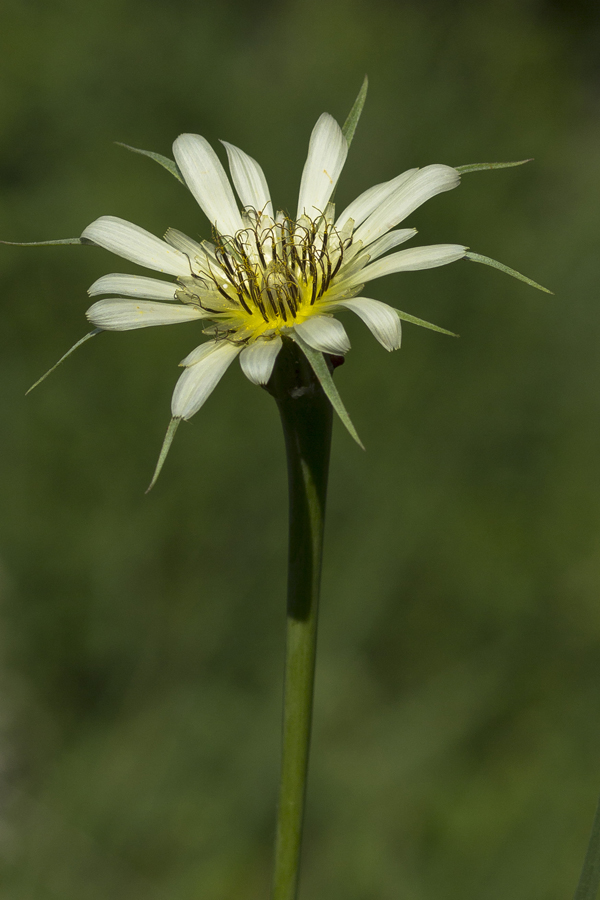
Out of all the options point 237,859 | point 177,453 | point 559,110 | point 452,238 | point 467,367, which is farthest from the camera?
point 559,110

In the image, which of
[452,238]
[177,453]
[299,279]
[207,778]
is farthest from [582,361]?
[299,279]

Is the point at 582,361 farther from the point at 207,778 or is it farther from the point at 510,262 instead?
the point at 207,778

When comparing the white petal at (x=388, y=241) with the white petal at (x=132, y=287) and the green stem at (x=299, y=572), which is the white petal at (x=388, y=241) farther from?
the white petal at (x=132, y=287)

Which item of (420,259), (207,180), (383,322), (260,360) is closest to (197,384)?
(260,360)

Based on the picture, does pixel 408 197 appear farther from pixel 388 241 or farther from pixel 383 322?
pixel 383 322

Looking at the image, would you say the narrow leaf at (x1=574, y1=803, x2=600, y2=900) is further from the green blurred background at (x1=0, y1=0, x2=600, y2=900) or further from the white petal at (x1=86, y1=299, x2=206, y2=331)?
the green blurred background at (x1=0, y1=0, x2=600, y2=900)

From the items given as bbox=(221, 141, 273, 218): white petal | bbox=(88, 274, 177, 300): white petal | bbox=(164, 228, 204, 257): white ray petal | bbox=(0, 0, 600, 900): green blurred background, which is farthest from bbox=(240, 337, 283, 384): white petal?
bbox=(0, 0, 600, 900): green blurred background
